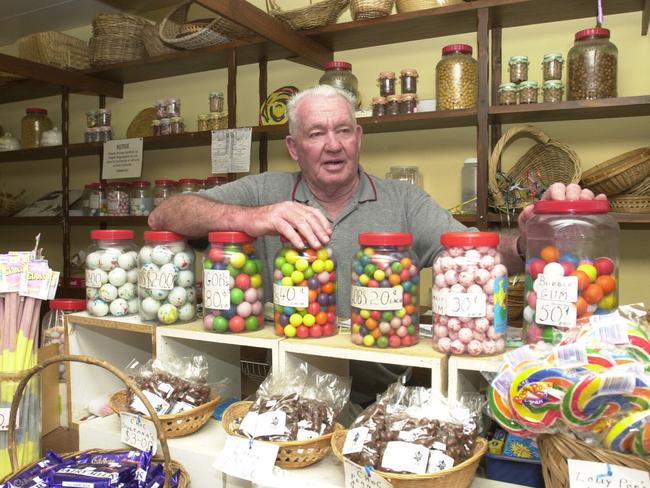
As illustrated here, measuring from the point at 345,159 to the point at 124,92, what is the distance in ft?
7.03

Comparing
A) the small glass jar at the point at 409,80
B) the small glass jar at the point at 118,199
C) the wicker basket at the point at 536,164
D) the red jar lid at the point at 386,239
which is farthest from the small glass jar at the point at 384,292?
the small glass jar at the point at 118,199

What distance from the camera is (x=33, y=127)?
3312 millimetres

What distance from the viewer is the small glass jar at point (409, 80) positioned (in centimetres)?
228

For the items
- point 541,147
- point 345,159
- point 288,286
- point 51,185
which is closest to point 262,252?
point 345,159

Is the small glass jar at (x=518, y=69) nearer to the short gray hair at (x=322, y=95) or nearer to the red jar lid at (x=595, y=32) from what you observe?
the red jar lid at (x=595, y=32)

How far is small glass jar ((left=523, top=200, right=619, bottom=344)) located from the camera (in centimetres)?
84

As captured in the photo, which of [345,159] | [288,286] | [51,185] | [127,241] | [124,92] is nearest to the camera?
[288,286]

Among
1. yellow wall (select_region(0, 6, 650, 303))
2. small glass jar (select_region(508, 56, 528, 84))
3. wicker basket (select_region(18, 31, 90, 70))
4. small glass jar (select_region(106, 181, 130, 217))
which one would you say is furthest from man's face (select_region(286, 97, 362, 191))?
wicker basket (select_region(18, 31, 90, 70))

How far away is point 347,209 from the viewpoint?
163 cm

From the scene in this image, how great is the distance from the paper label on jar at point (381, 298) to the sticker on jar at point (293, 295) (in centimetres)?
11

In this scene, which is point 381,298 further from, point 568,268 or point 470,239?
point 568,268

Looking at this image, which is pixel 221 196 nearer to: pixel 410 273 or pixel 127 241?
pixel 127 241

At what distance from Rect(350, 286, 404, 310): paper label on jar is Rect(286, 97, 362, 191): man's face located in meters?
0.68

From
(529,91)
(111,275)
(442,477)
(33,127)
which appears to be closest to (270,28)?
(529,91)
